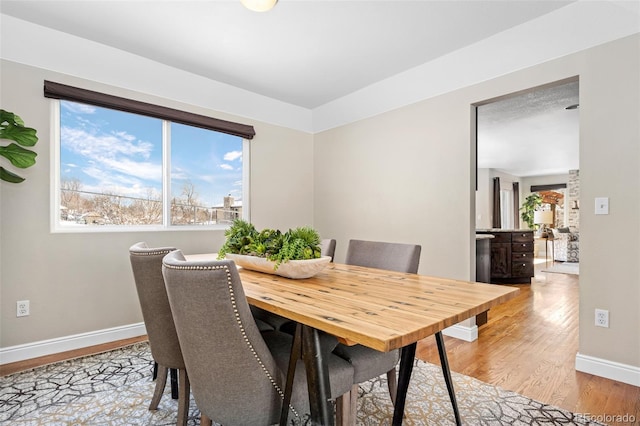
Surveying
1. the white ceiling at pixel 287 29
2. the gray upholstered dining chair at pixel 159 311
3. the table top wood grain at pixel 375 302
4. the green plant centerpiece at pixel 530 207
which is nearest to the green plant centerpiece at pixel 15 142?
the white ceiling at pixel 287 29

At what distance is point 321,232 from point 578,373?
284 cm

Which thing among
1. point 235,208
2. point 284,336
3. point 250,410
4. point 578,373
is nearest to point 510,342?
point 578,373

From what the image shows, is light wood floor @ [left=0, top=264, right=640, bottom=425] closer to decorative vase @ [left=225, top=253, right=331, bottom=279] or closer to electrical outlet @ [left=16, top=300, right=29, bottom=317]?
electrical outlet @ [left=16, top=300, right=29, bottom=317]

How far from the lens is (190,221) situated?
Answer: 11.3 feet

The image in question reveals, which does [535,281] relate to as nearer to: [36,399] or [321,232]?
[321,232]

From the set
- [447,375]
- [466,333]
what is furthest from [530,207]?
[447,375]

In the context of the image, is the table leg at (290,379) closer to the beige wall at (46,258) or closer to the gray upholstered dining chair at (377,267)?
the gray upholstered dining chair at (377,267)

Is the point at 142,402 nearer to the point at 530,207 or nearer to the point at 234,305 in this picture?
the point at 234,305

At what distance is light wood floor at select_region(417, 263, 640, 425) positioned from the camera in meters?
1.90

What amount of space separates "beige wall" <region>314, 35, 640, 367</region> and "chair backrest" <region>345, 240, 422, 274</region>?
3.87ft

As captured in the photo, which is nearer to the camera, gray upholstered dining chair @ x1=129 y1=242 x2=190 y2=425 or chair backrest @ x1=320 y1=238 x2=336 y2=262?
gray upholstered dining chair @ x1=129 y1=242 x2=190 y2=425

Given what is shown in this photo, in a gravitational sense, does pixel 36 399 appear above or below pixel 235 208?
below

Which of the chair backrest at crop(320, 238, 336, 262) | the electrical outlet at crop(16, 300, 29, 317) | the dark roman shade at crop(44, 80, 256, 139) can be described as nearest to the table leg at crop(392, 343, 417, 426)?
the chair backrest at crop(320, 238, 336, 262)

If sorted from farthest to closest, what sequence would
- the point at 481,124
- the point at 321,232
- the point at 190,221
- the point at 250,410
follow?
the point at 481,124, the point at 321,232, the point at 190,221, the point at 250,410
